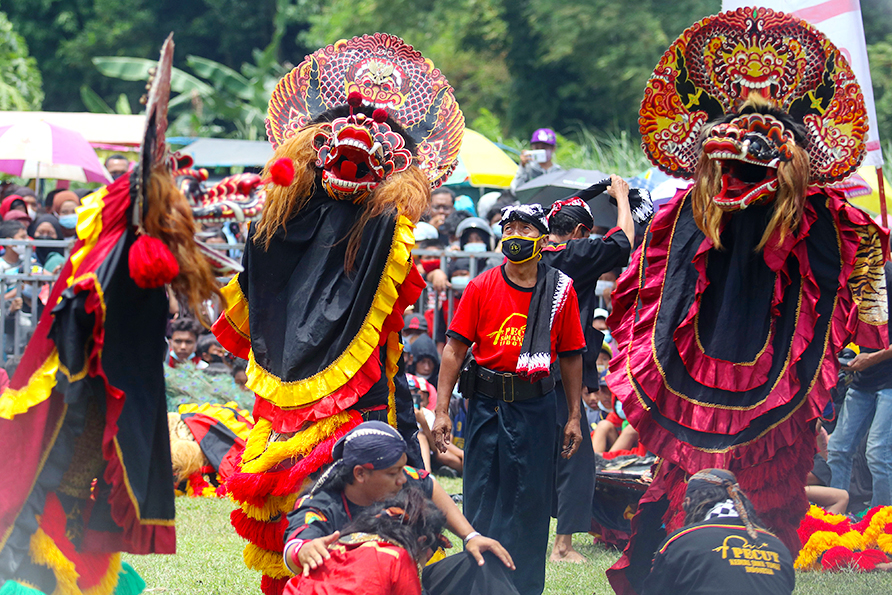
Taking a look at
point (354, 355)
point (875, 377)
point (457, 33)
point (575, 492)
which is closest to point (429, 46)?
point (457, 33)

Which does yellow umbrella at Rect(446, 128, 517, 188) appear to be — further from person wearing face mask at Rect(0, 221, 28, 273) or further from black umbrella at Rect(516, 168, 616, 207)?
person wearing face mask at Rect(0, 221, 28, 273)

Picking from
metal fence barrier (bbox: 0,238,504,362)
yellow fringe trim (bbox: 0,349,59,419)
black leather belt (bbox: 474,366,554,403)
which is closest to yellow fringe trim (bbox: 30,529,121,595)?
yellow fringe trim (bbox: 0,349,59,419)

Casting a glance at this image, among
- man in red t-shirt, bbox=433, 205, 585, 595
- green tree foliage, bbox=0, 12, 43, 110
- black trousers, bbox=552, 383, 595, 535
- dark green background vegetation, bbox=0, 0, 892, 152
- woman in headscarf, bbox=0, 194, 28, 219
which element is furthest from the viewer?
green tree foliage, bbox=0, 12, 43, 110

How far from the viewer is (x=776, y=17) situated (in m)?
4.86

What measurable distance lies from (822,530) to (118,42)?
86.9ft

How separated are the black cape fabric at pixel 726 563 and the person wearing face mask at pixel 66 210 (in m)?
7.03

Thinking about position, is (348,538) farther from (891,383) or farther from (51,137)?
(51,137)

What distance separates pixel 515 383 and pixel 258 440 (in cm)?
Result: 117

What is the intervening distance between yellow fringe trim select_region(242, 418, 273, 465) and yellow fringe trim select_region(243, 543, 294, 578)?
38 cm

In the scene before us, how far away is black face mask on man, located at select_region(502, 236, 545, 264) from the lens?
4660 mm

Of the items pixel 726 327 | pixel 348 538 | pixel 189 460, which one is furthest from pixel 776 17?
A: pixel 189 460

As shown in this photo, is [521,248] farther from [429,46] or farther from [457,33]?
[429,46]

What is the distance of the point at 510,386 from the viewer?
185 inches

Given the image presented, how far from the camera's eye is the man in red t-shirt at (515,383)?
4633 mm
